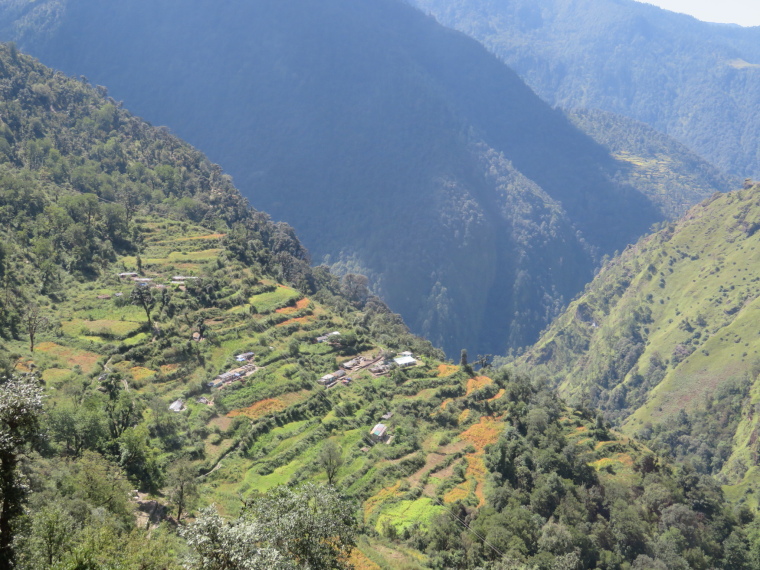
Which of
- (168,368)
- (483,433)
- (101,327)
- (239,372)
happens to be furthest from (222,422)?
(483,433)

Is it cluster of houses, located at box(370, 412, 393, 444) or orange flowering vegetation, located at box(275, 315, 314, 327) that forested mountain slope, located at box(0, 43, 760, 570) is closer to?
cluster of houses, located at box(370, 412, 393, 444)

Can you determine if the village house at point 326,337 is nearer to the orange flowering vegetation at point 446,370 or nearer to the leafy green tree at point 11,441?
the orange flowering vegetation at point 446,370

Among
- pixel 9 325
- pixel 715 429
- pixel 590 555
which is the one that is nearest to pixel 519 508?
pixel 590 555

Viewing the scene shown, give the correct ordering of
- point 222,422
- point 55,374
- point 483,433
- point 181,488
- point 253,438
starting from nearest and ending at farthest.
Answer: point 181,488 → point 55,374 → point 253,438 → point 222,422 → point 483,433

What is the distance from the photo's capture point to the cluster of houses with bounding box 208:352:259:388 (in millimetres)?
82750

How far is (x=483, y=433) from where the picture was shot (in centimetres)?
8550

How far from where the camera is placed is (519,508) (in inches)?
2648

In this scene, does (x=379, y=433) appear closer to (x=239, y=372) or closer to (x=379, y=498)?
(x=379, y=498)

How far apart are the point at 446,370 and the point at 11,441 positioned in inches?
3221

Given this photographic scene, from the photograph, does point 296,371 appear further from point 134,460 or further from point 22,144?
point 22,144

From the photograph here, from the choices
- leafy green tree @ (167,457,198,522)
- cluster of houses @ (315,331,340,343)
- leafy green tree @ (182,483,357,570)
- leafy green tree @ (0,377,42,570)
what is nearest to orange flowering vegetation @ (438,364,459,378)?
cluster of houses @ (315,331,340,343)

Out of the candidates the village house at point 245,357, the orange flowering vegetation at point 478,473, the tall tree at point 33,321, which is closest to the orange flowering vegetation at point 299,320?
the village house at point 245,357

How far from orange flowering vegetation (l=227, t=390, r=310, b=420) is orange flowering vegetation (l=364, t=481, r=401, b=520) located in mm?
20103

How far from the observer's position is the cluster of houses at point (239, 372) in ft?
271
